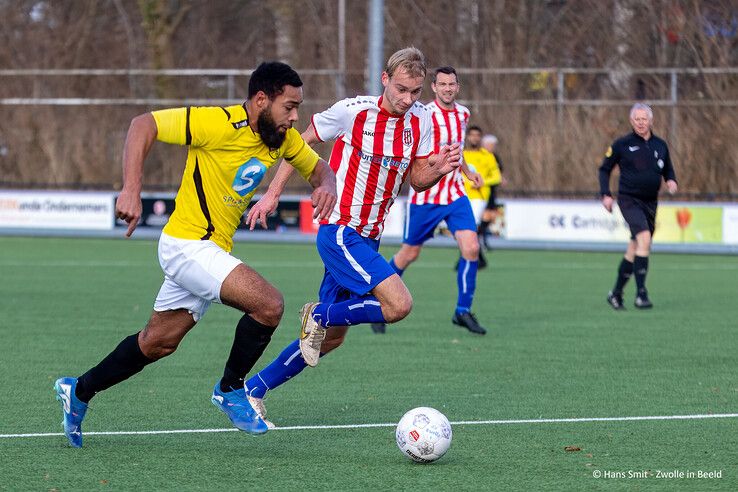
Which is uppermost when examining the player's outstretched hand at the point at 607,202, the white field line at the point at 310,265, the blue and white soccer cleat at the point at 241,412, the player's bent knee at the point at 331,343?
the player's outstretched hand at the point at 607,202

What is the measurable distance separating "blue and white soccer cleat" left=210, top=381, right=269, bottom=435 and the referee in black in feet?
24.7

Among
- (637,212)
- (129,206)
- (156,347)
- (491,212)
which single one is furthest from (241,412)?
(491,212)

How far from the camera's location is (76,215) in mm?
25203

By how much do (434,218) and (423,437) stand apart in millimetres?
5401

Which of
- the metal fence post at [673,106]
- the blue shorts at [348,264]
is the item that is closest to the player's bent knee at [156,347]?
the blue shorts at [348,264]

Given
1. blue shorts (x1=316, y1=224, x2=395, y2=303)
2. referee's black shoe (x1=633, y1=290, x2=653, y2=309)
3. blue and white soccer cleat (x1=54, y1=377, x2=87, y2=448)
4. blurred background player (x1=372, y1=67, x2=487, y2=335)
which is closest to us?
blue and white soccer cleat (x1=54, y1=377, x2=87, y2=448)

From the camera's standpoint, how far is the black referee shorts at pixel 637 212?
13.7 metres

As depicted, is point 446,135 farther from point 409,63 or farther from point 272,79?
point 272,79

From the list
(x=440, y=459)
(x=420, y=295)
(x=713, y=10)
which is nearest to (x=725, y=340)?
(x=420, y=295)

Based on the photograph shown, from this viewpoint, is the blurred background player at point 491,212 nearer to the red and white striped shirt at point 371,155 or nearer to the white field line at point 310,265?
the white field line at point 310,265

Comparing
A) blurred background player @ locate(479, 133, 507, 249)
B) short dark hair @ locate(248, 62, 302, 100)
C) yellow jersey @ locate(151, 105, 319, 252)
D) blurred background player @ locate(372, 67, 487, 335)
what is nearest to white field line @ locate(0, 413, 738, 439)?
yellow jersey @ locate(151, 105, 319, 252)

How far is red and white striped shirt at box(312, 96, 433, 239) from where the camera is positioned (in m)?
7.73

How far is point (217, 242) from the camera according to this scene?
21.8 ft

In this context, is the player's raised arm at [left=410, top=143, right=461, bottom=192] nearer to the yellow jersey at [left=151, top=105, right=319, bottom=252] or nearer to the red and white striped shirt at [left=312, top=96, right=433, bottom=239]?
the red and white striped shirt at [left=312, top=96, right=433, bottom=239]
